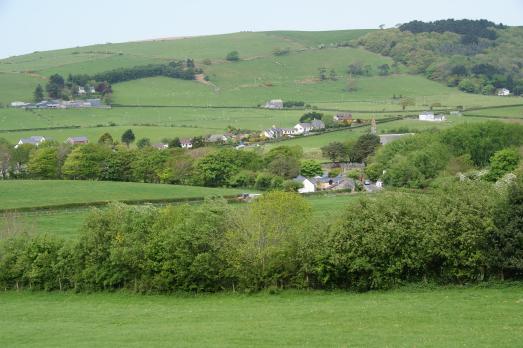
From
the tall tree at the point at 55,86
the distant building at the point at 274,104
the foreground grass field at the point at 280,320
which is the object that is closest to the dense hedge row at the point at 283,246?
the foreground grass field at the point at 280,320

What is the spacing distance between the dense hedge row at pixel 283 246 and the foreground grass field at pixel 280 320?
1271 millimetres

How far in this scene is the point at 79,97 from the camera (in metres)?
168

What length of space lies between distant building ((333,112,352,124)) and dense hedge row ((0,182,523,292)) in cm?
9306

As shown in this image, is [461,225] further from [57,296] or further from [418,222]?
[57,296]

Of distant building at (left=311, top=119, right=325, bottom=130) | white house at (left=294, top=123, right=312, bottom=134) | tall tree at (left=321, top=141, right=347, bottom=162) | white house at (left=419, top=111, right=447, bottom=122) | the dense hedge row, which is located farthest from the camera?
white house at (left=419, top=111, right=447, bottom=122)

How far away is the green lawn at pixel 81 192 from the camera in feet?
235

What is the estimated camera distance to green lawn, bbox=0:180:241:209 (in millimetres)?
71750

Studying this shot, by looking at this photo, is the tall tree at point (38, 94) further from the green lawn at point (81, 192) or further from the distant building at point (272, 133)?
the green lawn at point (81, 192)

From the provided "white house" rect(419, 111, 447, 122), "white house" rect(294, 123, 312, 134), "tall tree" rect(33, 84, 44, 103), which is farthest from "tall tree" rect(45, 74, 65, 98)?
"white house" rect(419, 111, 447, 122)

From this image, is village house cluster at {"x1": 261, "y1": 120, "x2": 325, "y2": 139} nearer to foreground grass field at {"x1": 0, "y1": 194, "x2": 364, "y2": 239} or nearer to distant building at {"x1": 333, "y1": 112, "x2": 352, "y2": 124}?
distant building at {"x1": 333, "y1": 112, "x2": 352, "y2": 124}

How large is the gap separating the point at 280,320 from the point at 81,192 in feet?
172

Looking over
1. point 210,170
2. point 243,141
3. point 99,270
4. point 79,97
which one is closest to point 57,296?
point 99,270

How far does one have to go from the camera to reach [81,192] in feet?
253

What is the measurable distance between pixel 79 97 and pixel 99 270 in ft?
443
